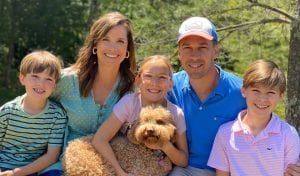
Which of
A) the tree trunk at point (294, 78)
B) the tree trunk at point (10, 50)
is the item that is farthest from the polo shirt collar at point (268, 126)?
the tree trunk at point (10, 50)

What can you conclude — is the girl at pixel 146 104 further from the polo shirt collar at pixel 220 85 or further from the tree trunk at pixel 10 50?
the tree trunk at pixel 10 50

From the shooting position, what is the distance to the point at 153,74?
3.79 meters

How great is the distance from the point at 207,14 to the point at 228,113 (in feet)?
14.0

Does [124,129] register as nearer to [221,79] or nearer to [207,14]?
[221,79]

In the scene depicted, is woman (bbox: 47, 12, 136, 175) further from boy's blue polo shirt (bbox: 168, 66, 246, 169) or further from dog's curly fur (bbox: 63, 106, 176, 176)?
boy's blue polo shirt (bbox: 168, 66, 246, 169)

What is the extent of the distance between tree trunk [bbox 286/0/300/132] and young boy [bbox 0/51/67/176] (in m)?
3.65

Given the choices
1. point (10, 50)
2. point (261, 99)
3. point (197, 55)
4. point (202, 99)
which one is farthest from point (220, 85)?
point (10, 50)

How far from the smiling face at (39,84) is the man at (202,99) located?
98cm

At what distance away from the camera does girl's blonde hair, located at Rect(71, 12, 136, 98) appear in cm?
405

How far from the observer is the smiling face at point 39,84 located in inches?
152

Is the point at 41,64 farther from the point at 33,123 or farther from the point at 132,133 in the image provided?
the point at 132,133

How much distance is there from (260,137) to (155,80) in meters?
0.82

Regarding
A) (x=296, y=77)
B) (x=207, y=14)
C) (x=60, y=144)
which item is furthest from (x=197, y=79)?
(x=207, y=14)

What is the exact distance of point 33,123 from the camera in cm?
393
